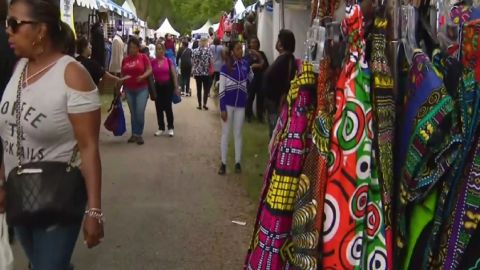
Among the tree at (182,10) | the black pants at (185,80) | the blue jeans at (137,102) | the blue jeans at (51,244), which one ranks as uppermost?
the tree at (182,10)

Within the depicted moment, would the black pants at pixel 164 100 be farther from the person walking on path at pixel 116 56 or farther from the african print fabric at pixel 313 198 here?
the african print fabric at pixel 313 198

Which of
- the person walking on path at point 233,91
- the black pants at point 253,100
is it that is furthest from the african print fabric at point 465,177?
the black pants at point 253,100

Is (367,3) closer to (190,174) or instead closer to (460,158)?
(460,158)

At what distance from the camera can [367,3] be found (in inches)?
85.6

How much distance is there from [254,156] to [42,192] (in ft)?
20.6

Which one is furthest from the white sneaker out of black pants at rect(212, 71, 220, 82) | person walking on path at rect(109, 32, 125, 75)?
black pants at rect(212, 71, 220, 82)

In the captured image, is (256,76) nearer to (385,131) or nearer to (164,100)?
(164,100)

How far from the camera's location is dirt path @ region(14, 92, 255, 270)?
4.77 metres

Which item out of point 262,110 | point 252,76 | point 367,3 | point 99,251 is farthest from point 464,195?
point 262,110

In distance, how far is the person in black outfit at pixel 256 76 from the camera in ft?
35.0

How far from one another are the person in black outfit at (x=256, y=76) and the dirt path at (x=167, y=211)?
1.72 m

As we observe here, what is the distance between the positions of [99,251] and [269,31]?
8.08m

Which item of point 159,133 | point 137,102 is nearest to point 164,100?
point 159,133

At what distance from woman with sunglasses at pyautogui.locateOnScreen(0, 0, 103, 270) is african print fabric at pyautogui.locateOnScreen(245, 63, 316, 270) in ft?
2.65
